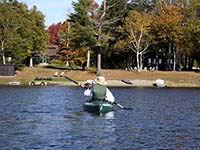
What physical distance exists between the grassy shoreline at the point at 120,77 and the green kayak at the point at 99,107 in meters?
52.6

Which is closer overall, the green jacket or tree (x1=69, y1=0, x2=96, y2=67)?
the green jacket

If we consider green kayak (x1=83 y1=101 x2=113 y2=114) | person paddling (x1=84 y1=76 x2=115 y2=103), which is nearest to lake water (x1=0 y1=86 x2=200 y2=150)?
green kayak (x1=83 y1=101 x2=113 y2=114)

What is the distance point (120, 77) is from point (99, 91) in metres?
60.6

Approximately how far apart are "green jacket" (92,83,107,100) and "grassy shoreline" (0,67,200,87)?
175ft

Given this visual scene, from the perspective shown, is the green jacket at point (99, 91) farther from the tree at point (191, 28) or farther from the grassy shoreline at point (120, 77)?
the tree at point (191, 28)

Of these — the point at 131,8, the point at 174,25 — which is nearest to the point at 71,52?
the point at 131,8

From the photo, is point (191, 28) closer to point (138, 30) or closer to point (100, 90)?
point (138, 30)

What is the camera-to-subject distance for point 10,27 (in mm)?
110000

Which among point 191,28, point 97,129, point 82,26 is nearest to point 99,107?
point 97,129

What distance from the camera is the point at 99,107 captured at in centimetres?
3959

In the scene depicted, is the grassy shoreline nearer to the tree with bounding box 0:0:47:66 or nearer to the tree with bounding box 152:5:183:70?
the tree with bounding box 0:0:47:66

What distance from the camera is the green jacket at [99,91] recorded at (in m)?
39.5

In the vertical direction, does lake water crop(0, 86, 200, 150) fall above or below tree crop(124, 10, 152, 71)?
below

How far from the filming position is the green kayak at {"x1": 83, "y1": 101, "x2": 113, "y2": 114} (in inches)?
1560
